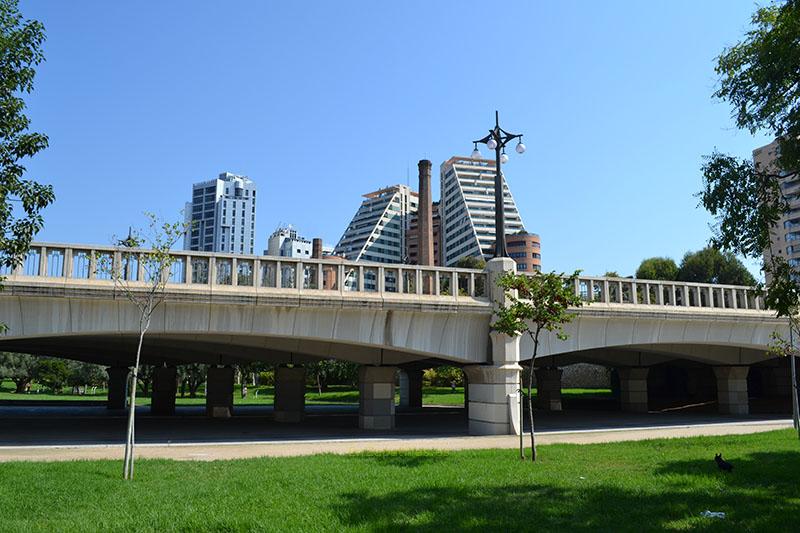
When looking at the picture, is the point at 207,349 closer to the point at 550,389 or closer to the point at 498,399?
the point at 498,399

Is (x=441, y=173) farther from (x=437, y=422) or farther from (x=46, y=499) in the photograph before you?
(x=46, y=499)

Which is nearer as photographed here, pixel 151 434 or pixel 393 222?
pixel 151 434

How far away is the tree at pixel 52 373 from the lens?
64.4 m

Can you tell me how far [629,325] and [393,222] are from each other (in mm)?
155655

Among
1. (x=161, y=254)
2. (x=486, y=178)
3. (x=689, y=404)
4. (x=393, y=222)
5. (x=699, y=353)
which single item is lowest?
(x=689, y=404)

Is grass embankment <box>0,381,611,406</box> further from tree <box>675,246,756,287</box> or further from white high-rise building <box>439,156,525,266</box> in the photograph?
white high-rise building <box>439,156,525,266</box>

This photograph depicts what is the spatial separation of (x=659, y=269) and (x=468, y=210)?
92517mm

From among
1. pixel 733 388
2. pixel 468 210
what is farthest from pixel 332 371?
pixel 468 210

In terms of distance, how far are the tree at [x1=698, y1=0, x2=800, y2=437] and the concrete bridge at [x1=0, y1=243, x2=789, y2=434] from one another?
142 centimetres

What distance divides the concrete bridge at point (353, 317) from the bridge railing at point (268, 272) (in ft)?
0.11

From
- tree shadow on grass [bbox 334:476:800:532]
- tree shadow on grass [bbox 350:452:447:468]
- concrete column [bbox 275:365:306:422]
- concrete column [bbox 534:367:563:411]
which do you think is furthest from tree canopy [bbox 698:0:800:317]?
concrete column [bbox 534:367:563:411]

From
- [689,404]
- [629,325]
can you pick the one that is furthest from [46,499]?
[689,404]

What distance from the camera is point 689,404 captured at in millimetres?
41469

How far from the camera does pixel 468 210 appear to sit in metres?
160
